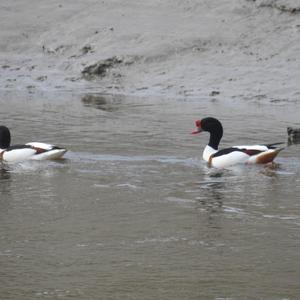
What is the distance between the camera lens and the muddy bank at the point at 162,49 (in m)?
19.4

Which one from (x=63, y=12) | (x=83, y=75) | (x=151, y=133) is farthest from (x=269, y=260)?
(x=63, y=12)

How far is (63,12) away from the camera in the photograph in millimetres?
24625

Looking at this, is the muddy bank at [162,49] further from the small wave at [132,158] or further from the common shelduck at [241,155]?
the small wave at [132,158]

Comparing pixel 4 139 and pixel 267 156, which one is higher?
pixel 4 139

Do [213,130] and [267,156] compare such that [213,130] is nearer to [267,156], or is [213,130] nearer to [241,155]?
[241,155]

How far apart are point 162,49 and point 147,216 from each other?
11727 mm

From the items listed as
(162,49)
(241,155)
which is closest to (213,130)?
(241,155)

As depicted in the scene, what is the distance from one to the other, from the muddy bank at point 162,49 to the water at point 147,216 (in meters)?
2.82

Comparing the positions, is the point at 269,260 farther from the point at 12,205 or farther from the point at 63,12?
the point at 63,12

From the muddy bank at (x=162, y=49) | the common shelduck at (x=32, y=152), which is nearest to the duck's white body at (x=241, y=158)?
the common shelduck at (x=32, y=152)

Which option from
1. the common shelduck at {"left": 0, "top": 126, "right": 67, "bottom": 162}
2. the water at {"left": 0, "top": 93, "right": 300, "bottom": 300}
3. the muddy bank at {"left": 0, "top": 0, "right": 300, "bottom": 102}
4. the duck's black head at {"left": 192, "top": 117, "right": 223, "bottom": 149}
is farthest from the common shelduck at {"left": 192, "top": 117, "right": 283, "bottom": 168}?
the muddy bank at {"left": 0, "top": 0, "right": 300, "bottom": 102}

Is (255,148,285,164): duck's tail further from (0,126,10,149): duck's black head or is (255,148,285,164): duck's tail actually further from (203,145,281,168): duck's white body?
(0,126,10,149): duck's black head

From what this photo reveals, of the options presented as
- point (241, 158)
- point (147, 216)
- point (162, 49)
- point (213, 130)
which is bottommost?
Answer: point (147, 216)

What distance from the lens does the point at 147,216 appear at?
32.0ft
